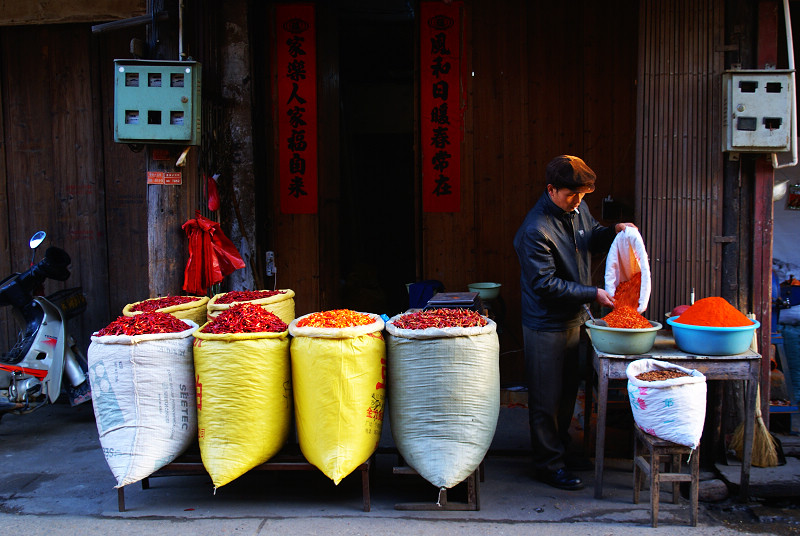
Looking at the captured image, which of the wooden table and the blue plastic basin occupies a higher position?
the blue plastic basin

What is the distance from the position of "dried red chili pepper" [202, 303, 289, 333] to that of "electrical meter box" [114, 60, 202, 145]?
5.41 feet

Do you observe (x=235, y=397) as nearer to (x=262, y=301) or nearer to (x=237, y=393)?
(x=237, y=393)

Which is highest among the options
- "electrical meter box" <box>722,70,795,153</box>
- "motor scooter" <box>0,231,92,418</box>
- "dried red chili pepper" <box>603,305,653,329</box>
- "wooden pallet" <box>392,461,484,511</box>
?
"electrical meter box" <box>722,70,795,153</box>

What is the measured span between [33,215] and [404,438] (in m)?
4.72

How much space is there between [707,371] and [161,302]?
3862 millimetres

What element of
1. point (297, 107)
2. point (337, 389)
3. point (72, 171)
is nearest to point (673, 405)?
point (337, 389)

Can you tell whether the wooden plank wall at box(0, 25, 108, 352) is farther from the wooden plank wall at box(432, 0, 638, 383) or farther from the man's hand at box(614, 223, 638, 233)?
the man's hand at box(614, 223, 638, 233)

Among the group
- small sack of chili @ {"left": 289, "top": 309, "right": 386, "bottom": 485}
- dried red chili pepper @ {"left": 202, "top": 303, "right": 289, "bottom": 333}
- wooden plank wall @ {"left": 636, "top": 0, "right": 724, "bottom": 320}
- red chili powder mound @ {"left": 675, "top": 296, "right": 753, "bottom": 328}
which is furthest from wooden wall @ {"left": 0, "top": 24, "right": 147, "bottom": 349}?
red chili powder mound @ {"left": 675, "top": 296, "right": 753, "bottom": 328}

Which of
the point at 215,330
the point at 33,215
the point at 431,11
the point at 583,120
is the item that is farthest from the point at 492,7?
the point at 33,215

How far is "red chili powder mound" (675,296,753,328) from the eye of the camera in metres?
3.96

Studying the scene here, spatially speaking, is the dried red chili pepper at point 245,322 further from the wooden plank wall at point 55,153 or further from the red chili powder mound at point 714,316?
the wooden plank wall at point 55,153

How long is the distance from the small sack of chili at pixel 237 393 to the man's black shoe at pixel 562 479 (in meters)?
1.90

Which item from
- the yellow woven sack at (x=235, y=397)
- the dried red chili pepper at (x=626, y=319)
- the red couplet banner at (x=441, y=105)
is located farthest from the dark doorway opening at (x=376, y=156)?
the dried red chili pepper at (x=626, y=319)

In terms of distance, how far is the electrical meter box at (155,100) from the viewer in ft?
16.2
